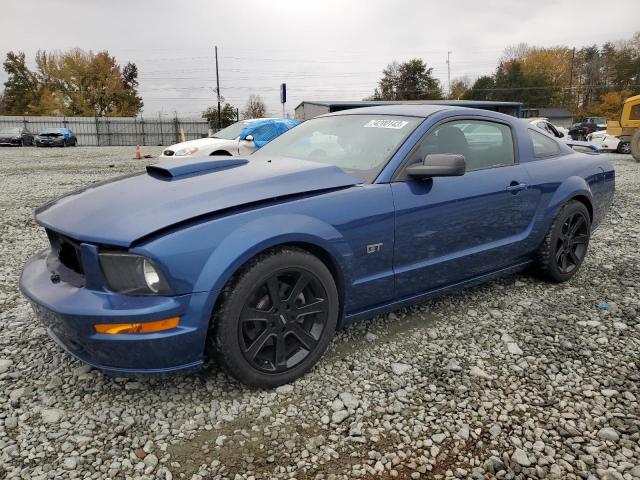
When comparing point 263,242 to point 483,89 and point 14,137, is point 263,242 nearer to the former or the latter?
point 14,137

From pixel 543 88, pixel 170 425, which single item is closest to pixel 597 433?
pixel 170 425

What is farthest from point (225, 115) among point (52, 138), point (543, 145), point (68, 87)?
point (543, 145)

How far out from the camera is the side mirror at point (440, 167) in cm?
257

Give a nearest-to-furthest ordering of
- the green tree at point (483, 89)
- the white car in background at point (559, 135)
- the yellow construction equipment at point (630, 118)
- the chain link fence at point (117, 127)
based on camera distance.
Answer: the white car in background at point (559, 135), the yellow construction equipment at point (630, 118), the chain link fence at point (117, 127), the green tree at point (483, 89)

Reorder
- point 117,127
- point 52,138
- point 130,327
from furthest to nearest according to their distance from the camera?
point 117,127 → point 52,138 → point 130,327

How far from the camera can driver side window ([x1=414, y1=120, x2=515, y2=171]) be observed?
2.94 meters

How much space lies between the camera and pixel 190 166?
262 cm

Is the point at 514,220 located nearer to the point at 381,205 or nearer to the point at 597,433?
the point at 381,205

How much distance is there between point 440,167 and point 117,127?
3586cm

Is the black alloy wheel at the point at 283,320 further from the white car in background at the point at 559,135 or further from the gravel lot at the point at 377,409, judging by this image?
the white car in background at the point at 559,135

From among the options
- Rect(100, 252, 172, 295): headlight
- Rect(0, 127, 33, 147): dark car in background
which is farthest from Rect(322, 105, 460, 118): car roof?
Rect(0, 127, 33, 147): dark car in background

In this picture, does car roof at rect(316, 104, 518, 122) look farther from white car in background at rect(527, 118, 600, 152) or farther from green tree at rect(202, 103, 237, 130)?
green tree at rect(202, 103, 237, 130)

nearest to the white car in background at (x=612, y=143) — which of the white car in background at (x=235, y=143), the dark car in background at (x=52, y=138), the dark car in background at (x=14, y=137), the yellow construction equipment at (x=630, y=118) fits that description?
the yellow construction equipment at (x=630, y=118)

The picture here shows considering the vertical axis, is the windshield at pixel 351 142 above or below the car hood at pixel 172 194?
above
